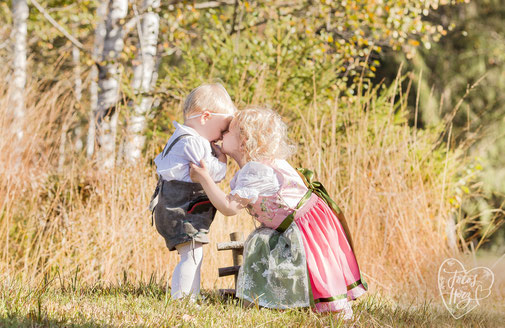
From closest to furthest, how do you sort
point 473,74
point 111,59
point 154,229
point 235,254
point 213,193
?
point 213,193 → point 235,254 → point 154,229 → point 111,59 → point 473,74

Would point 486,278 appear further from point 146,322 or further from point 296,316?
point 146,322

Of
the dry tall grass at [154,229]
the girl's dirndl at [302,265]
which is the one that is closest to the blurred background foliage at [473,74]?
the dry tall grass at [154,229]

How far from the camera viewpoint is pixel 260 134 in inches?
117

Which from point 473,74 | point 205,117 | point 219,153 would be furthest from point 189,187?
point 473,74

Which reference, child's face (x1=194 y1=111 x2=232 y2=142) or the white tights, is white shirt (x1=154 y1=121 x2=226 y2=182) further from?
the white tights

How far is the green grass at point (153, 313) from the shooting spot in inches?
97.7

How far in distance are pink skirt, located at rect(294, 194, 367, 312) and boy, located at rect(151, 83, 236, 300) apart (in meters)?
0.50

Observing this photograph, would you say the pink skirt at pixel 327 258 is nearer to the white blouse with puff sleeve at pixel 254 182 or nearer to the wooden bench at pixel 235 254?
the white blouse with puff sleeve at pixel 254 182

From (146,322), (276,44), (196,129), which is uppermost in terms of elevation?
(276,44)

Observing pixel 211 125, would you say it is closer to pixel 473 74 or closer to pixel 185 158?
pixel 185 158

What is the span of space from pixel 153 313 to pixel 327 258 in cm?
90

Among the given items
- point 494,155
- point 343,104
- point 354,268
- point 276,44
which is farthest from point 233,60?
point 494,155

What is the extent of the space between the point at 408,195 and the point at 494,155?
654 centimetres

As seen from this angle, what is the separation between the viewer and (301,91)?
19.1 ft
